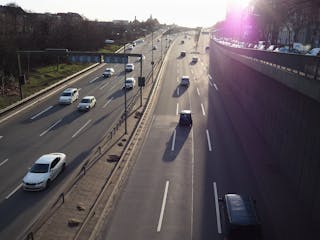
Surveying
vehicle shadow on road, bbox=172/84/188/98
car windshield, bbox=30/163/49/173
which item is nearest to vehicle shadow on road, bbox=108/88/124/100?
vehicle shadow on road, bbox=172/84/188/98

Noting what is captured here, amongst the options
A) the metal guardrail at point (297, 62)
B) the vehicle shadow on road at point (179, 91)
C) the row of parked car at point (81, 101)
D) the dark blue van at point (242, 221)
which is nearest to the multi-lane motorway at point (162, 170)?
the row of parked car at point (81, 101)

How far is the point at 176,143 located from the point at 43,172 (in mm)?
12857

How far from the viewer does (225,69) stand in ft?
211

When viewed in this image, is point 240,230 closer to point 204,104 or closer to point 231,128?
point 231,128

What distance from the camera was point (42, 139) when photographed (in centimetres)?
3016

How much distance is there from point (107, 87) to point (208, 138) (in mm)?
28076

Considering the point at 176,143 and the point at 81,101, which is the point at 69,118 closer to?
the point at 81,101

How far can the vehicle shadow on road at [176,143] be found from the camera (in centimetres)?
2706

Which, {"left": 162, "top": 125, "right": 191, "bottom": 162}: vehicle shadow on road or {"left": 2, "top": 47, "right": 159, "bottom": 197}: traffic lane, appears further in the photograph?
{"left": 2, "top": 47, "right": 159, "bottom": 197}: traffic lane

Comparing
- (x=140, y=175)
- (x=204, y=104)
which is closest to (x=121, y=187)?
(x=140, y=175)

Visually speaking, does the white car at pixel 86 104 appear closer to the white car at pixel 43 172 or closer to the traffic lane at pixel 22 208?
the white car at pixel 43 172

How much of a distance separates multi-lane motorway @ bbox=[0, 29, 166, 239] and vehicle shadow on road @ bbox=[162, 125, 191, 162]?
21.4 ft

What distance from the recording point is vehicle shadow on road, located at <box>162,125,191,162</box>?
2706 cm

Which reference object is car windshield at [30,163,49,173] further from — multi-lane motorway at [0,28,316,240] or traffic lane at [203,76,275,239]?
traffic lane at [203,76,275,239]
